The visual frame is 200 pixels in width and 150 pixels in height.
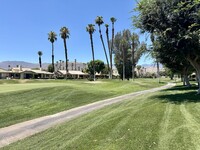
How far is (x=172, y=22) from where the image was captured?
18891 millimetres

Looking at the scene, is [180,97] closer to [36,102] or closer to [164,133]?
[36,102]

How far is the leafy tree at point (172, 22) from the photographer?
1814cm

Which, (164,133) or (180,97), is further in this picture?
(180,97)

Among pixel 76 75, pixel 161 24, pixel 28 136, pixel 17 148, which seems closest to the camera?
pixel 17 148

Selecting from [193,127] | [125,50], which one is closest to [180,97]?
[193,127]

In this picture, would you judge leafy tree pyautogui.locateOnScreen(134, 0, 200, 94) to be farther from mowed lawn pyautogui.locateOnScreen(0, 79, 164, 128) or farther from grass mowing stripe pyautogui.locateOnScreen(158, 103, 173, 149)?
grass mowing stripe pyautogui.locateOnScreen(158, 103, 173, 149)

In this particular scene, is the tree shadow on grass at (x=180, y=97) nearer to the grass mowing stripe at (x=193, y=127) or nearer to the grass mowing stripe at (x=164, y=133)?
the grass mowing stripe at (x=193, y=127)

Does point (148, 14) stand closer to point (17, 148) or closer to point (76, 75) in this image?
point (17, 148)

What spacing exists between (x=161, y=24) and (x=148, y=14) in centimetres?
126

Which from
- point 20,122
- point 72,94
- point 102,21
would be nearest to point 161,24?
point 72,94

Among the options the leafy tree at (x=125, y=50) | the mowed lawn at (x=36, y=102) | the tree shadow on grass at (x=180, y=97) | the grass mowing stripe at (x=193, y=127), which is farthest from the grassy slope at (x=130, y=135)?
the leafy tree at (x=125, y=50)

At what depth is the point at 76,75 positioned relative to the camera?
11425cm

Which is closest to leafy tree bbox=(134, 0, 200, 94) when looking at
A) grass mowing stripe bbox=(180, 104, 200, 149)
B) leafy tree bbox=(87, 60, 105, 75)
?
grass mowing stripe bbox=(180, 104, 200, 149)

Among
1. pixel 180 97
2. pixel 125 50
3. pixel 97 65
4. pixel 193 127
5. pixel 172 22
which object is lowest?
pixel 193 127
